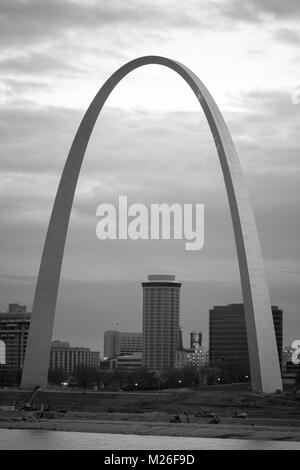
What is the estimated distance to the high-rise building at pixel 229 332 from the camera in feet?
582

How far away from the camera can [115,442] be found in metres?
43.0

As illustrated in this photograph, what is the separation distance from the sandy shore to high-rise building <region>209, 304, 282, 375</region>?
12558 cm

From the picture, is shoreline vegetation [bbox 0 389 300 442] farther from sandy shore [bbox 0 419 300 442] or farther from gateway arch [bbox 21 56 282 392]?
gateway arch [bbox 21 56 282 392]

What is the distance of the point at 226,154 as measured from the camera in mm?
56781

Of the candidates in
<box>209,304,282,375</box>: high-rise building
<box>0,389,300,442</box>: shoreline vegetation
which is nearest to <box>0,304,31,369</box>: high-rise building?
<box>209,304,282,375</box>: high-rise building

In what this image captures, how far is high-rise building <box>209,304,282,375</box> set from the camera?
177525 mm

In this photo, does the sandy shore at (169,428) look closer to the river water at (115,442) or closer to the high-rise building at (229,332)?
the river water at (115,442)

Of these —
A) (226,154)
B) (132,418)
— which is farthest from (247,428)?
(226,154)

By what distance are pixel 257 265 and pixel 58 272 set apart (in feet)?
46.8

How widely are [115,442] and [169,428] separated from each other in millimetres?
5715

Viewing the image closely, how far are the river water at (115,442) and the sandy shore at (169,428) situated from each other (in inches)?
41.3

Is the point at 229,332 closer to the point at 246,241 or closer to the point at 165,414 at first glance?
the point at 246,241

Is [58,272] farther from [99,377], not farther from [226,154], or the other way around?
[99,377]
